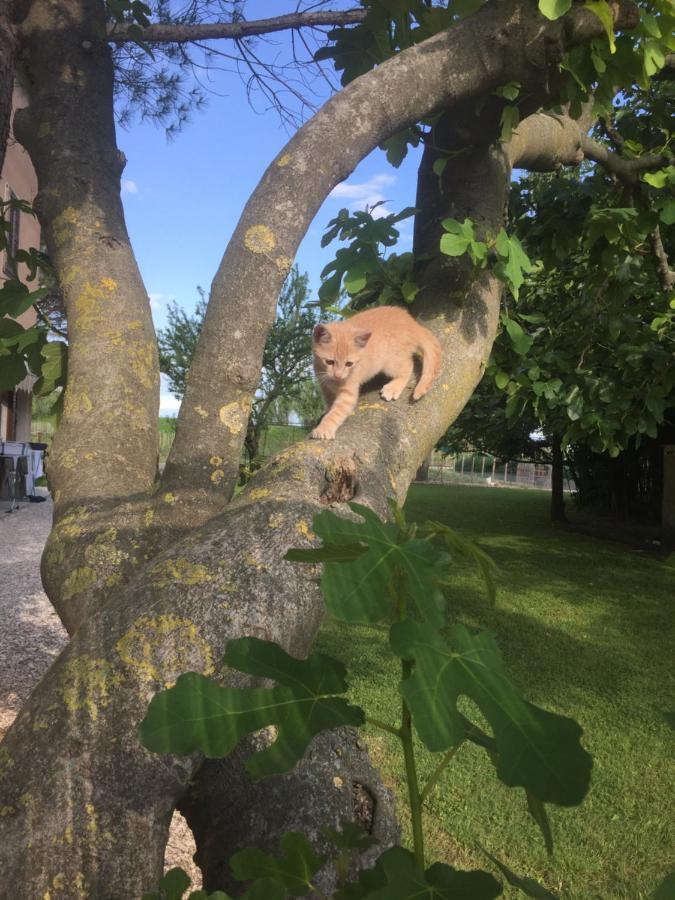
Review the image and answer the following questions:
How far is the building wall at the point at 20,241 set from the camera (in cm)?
1113


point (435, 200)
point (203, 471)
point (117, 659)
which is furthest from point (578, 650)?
point (117, 659)

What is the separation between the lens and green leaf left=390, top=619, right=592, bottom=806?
0.52 meters

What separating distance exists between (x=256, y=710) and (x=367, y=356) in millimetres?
2069

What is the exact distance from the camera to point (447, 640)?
669 mm

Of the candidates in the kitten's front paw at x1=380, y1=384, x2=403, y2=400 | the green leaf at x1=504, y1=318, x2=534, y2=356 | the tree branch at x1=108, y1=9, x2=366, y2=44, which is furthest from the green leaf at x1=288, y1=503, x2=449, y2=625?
the tree branch at x1=108, y1=9, x2=366, y2=44

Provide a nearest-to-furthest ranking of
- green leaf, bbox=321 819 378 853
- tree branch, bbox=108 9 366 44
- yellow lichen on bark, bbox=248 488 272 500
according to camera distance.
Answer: green leaf, bbox=321 819 378 853, yellow lichen on bark, bbox=248 488 272 500, tree branch, bbox=108 9 366 44

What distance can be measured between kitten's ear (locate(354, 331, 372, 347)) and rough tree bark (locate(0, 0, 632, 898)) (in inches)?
17.2

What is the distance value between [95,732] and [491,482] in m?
31.6

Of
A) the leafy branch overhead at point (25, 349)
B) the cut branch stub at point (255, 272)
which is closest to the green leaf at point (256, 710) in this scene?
the cut branch stub at point (255, 272)

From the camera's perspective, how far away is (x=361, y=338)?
8.69 feet

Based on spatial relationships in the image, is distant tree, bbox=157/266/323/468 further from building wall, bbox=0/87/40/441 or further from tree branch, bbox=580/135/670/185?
tree branch, bbox=580/135/670/185

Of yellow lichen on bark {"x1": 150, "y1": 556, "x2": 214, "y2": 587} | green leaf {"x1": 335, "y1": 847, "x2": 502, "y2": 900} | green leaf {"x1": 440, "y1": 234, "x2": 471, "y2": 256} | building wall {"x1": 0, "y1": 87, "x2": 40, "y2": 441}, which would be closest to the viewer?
green leaf {"x1": 335, "y1": 847, "x2": 502, "y2": 900}

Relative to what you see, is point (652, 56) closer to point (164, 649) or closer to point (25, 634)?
point (164, 649)

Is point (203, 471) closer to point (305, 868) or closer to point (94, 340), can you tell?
point (94, 340)
